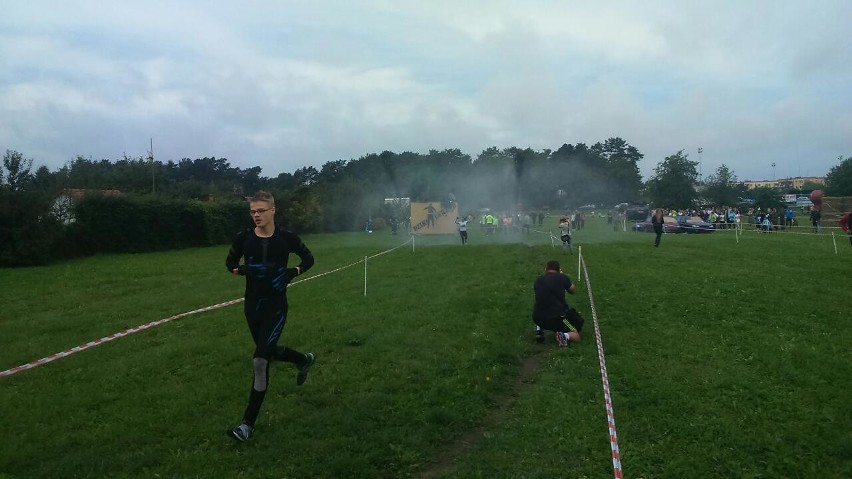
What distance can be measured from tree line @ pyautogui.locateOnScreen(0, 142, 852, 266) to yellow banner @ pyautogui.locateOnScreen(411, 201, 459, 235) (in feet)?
14.1

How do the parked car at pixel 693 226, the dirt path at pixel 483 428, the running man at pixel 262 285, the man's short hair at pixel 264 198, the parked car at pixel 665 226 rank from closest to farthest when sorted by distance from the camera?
the dirt path at pixel 483 428 → the running man at pixel 262 285 → the man's short hair at pixel 264 198 → the parked car at pixel 693 226 → the parked car at pixel 665 226

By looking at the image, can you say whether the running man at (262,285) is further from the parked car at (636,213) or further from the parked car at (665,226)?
the parked car at (636,213)

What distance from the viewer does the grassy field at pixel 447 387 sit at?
516cm

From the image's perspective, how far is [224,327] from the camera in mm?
10406

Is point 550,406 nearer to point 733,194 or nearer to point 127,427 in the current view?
point 127,427

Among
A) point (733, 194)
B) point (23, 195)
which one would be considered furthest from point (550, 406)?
point (733, 194)

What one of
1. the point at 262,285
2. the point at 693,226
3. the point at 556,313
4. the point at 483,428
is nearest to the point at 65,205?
the point at 556,313

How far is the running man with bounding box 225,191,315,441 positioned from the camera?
5395 mm

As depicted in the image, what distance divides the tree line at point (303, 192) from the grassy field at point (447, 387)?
42.5 feet

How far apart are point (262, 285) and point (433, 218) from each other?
1348 inches

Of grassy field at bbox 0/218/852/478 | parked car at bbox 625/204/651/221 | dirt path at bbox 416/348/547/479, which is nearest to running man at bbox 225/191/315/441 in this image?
grassy field at bbox 0/218/852/478

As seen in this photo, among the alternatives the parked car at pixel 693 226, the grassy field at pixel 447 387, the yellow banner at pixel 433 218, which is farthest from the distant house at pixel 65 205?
the parked car at pixel 693 226

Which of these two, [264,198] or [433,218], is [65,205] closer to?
[433,218]

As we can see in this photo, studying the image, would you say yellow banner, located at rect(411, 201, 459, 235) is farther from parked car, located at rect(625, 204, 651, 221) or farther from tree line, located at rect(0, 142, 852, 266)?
parked car, located at rect(625, 204, 651, 221)
